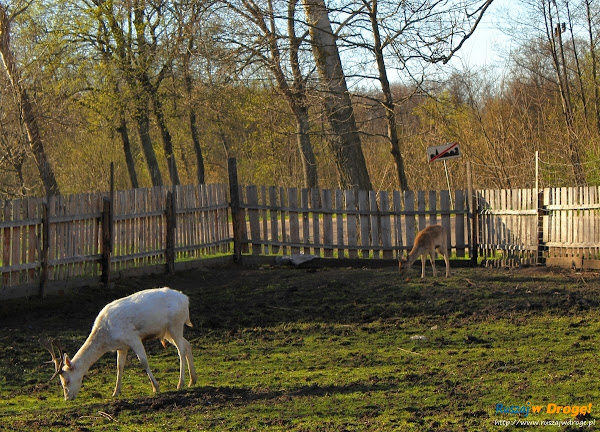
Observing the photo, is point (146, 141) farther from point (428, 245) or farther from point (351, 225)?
point (428, 245)

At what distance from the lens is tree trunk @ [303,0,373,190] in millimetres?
19984

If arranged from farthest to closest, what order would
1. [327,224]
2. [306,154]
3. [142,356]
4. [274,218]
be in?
[306,154], [274,218], [327,224], [142,356]

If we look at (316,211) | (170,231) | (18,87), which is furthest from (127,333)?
(18,87)

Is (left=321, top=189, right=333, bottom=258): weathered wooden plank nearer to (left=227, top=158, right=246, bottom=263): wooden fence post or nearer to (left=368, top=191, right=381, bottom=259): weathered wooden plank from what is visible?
(left=368, top=191, right=381, bottom=259): weathered wooden plank

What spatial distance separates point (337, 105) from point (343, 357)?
38.5ft

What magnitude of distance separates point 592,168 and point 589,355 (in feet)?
43.2

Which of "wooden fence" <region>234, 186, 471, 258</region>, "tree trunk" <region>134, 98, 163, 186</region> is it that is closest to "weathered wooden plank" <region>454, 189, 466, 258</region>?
"wooden fence" <region>234, 186, 471, 258</region>

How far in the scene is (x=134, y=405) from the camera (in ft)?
25.4

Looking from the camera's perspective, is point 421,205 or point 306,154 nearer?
point 421,205

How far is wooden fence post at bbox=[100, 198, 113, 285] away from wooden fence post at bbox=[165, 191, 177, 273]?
6.54 ft

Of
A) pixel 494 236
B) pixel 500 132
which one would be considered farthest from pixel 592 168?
pixel 494 236

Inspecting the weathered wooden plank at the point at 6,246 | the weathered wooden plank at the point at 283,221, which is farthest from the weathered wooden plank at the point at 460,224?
the weathered wooden plank at the point at 6,246

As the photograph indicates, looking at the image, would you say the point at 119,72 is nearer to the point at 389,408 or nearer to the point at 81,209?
the point at 81,209

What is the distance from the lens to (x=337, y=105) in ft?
67.7
